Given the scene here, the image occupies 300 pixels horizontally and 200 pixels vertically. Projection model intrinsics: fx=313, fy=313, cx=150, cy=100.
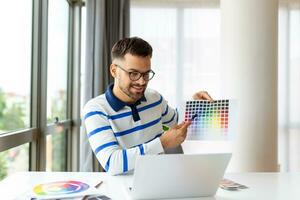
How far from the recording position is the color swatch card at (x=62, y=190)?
1.00 meters

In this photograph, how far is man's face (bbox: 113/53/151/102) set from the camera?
4.49ft

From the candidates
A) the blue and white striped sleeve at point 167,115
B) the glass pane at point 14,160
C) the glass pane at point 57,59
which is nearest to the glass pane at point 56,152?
the glass pane at point 57,59

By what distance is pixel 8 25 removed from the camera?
6.22ft

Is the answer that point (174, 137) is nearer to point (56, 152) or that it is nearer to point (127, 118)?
point (127, 118)

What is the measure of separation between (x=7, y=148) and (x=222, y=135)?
47.4 inches

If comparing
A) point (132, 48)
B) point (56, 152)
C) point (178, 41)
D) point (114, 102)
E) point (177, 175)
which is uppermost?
point (178, 41)

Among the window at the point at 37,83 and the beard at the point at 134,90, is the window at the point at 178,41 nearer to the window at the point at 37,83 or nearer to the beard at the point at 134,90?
the window at the point at 37,83

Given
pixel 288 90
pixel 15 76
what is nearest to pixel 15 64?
pixel 15 76

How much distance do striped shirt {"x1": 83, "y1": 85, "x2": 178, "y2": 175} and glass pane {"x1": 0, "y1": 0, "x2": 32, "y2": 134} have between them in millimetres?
662

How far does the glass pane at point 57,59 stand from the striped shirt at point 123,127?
127 cm

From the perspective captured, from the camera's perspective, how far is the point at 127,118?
1.47 m

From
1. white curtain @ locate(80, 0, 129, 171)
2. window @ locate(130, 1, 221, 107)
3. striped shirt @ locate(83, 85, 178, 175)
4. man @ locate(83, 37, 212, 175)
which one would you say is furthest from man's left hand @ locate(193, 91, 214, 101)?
window @ locate(130, 1, 221, 107)

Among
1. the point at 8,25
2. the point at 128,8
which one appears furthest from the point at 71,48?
the point at 8,25

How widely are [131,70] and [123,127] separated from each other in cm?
28
